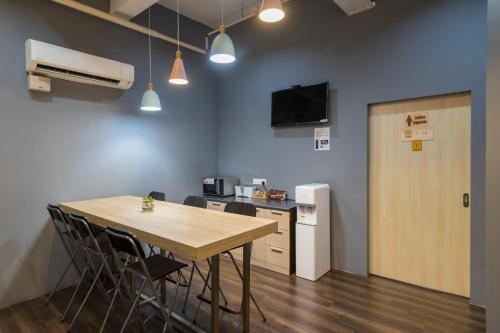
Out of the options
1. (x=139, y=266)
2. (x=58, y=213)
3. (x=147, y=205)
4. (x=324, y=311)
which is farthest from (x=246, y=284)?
(x=58, y=213)

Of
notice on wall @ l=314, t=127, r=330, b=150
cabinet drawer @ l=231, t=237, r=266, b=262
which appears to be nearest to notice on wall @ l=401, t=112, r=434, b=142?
notice on wall @ l=314, t=127, r=330, b=150

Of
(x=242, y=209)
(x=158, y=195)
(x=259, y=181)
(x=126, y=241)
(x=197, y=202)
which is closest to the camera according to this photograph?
(x=126, y=241)

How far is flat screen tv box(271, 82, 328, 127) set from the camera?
3.48 meters

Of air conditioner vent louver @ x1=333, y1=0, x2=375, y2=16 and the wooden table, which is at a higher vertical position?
air conditioner vent louver @ x1=333, y1=0, x2=375, y2=16

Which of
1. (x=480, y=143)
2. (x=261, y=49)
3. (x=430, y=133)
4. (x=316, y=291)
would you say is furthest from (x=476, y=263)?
(x=261, y=49)

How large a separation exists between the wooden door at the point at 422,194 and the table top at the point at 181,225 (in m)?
1.71

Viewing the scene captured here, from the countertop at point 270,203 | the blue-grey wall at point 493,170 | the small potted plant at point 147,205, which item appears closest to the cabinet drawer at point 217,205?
the countertop at point 270,203

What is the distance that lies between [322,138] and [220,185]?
159 cm

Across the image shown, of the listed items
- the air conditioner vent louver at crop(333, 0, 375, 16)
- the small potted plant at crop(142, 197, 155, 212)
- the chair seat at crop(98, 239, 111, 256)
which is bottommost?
the chair seat at crop(98, 239, 111, 256)

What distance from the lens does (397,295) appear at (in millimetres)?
2816

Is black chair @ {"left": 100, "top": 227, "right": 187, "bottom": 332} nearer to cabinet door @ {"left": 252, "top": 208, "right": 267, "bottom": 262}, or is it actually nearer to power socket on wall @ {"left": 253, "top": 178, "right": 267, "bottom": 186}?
Answer: cabinet door @ {"left": 252, "top": 208, "right": 267, "bottom": 262}

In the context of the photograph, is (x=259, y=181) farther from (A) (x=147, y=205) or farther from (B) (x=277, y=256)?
(A) (x=147, y=205)

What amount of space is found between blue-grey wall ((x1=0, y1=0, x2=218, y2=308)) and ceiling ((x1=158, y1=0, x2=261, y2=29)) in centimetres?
18

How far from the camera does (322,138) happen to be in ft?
11.7
